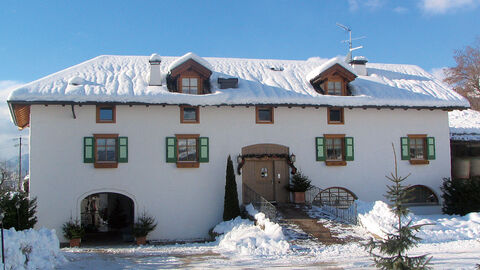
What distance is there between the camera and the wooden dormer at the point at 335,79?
1922cm

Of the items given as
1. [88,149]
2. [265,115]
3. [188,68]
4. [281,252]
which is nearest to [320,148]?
[265,115]

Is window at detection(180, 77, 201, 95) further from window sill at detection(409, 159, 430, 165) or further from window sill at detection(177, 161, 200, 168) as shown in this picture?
window sill at detection(409, 159, 430, 165)

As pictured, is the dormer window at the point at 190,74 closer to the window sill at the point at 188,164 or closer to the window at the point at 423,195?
the window sill at the point at 188,164

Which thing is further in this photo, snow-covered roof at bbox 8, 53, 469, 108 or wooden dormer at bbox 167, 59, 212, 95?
wooden dormer at bbox 167, 59, 212, 95

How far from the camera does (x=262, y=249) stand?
12.4m

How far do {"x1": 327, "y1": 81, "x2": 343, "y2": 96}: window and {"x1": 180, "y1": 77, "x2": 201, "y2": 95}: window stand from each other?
607 cm

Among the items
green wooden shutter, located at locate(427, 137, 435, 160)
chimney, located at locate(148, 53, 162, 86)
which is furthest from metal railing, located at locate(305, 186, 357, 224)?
chimney, located at locate(148, 53, 162, 86)

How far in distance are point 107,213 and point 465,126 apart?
2047cm

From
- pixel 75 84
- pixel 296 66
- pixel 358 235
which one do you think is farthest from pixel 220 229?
pixel 296 66

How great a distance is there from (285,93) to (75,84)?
8.97 m

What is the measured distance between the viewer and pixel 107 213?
2338 cm

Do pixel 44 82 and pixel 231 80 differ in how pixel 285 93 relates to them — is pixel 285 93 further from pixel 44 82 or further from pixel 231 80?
pixel 44 82

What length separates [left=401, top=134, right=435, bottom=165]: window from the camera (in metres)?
19.5

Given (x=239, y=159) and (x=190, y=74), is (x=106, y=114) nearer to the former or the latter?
(x=190, y=74)
